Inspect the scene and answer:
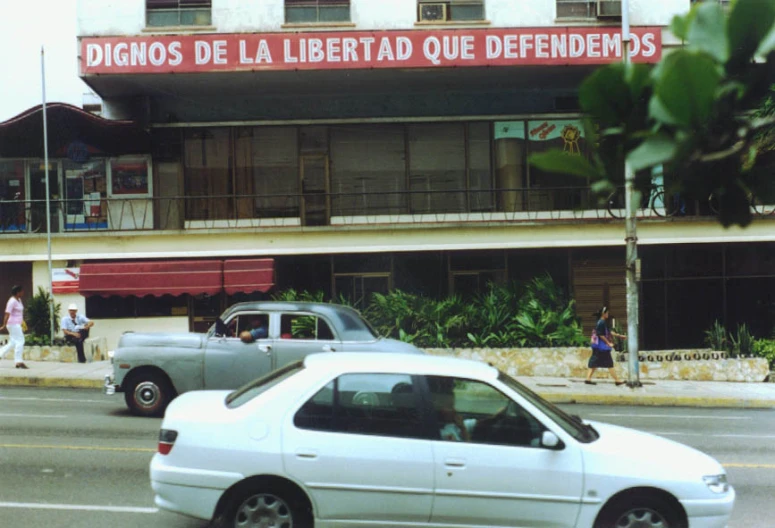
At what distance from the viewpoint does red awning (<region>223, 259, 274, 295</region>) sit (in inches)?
774

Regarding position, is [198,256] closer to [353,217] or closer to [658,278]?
[353,217]

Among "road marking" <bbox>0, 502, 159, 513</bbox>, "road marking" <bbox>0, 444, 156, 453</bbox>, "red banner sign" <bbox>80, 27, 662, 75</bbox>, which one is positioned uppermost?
"red banner sign" <bbox>80, 27, 662, 75</bbox>

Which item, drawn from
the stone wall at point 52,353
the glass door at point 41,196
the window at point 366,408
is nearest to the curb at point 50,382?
the stone wall at point 52,353

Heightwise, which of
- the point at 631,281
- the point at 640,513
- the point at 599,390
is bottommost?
the point at 599,390

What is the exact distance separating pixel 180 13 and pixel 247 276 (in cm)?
675

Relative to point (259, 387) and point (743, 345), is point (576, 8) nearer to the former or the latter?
point (743, 345)

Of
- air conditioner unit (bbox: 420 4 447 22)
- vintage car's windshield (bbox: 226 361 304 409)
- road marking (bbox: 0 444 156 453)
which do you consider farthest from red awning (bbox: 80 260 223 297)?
vintage car's windshield (bbox: 226 361 304 409)

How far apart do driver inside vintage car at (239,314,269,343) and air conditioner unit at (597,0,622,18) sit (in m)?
13.4

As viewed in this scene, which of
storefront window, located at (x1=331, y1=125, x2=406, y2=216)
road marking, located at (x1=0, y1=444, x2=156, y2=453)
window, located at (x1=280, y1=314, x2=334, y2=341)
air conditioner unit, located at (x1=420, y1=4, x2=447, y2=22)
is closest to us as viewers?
road marking, located at (x1=0, y1=444, x2=156, y2=453)

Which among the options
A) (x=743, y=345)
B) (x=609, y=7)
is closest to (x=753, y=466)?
(x=743, y=345)

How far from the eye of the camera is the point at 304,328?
11.6 meters

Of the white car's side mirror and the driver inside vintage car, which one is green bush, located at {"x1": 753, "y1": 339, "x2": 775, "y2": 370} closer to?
the driver inside vintage car

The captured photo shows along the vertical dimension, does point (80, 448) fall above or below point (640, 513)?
below

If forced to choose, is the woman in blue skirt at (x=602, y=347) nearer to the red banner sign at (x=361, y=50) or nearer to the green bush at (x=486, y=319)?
the green bush at (x=486, y=319)
